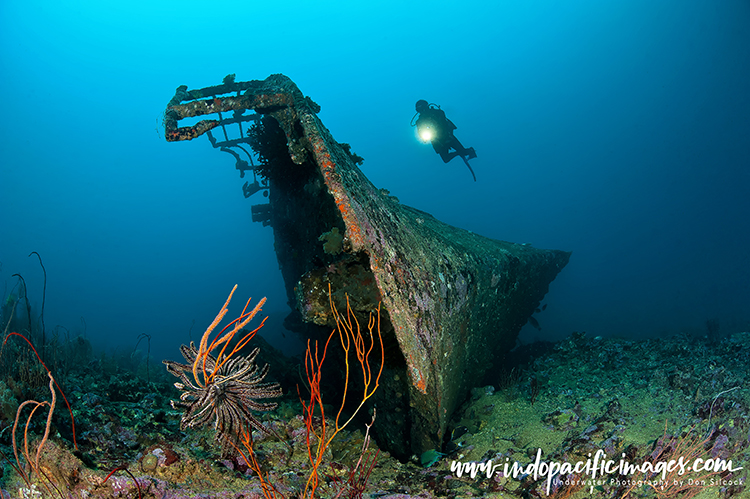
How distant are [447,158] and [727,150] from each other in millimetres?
86185

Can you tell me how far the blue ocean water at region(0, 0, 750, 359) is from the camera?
2394 inches

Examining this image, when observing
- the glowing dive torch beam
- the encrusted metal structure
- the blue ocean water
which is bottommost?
the encrusted metal structure

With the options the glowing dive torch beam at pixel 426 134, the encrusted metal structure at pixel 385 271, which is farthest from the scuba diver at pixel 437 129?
the encrusted metal structure at pixel 385 271

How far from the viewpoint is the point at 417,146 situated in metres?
128

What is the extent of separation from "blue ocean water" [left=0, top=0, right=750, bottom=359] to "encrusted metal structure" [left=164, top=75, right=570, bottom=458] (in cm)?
2941

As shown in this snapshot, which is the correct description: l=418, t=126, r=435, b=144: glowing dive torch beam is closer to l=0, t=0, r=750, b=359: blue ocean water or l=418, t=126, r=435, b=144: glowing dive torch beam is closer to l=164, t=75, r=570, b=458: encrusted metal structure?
l=164, t=75, r=570, b=458: encrusted metal structure

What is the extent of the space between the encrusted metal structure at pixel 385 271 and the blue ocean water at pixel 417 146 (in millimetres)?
29407

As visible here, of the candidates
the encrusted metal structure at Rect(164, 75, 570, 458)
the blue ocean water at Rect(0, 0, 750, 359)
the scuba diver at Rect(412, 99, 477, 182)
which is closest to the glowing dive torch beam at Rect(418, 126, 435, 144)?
the scuba diver at Rect(412, 99, 477, 182)

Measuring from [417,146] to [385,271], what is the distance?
13303 centimetres

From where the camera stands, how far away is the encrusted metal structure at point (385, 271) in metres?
2.80

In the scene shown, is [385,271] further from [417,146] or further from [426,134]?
[417,146]

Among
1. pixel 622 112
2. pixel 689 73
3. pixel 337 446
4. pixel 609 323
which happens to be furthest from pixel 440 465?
pixel 622 112

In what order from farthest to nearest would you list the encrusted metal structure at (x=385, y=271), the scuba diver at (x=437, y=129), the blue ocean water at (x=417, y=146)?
the blue ocean water at (x=417, y=146) → the scuba diver at (x=437, y=129) → the encrusted metal structure at (x=385, y=271)

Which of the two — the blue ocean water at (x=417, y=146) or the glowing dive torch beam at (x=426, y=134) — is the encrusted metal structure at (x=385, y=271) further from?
the blue ocean water at (x=417, y=146)
